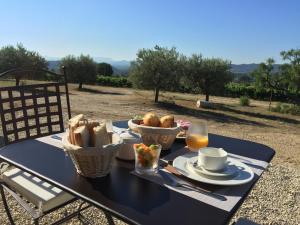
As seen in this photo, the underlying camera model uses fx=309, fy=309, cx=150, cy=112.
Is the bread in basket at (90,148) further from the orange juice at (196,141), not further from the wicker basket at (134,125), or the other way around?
the orange juice at (196,141)

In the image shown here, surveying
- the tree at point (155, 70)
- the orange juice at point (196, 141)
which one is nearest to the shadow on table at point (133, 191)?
the orange juice at point (196, 141)

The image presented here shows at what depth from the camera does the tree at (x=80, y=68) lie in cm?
2253

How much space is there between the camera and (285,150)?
625cm

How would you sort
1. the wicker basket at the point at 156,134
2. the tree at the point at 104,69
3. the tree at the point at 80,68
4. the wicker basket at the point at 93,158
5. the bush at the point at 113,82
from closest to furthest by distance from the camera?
the wicker basket at the point at 93,158 → the wicker basket at the point at 156,134 → the tree at the point at 80,68 → the bush at the point at 113,82 → the tree at the point at 104,69

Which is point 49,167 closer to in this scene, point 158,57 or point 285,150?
point 285,150

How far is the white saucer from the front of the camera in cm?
137

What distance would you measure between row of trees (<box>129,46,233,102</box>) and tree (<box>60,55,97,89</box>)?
6.83 metres

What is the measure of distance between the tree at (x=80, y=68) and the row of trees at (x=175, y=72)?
6.83 m

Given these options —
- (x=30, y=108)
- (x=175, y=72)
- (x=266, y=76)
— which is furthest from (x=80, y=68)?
(x=30, y=108)

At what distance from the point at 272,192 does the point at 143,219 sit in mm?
2838

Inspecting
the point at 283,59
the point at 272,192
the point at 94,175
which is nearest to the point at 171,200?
the point at 94,175

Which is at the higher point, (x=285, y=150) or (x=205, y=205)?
(x=205, y=205)

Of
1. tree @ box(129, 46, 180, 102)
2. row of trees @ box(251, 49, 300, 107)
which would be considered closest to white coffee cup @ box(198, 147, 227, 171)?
tree @ box(129, 46, 180, 102)

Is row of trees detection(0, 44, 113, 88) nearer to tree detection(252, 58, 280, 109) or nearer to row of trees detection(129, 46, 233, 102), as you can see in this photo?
row of trees detection(129, 46, 233, 102)
